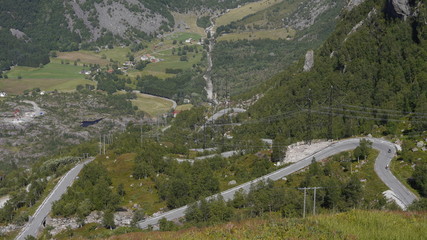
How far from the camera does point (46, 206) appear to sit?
360 feet

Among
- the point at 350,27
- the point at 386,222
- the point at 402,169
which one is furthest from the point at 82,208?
the point at 350,27

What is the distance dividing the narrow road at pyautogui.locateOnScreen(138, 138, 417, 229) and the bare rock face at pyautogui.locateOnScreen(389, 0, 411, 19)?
209 feet

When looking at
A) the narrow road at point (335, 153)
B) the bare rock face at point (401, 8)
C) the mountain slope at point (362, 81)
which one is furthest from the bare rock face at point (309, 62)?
the narrow road at point (335, 153)

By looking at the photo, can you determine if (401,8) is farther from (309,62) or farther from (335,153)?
(335,153)

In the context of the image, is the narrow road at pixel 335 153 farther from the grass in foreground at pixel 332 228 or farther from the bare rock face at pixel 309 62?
the bare rock face at pixel 309 62

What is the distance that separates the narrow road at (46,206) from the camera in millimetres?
92938

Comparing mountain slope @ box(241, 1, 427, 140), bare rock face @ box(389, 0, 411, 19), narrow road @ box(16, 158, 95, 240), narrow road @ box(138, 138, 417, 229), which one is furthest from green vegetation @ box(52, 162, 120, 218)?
bare rock face @ box(389, 0, 411, 19)

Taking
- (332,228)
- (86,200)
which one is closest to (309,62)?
(86,200)

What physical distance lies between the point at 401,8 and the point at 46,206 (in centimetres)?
12919

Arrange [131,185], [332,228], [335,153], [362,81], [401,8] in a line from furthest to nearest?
1. [401,8]
2. [362,81]
3. [131,185]
4. [335,153]
5. [332,228]

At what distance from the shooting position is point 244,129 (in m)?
169

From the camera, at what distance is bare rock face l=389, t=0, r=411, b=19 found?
146500 millimetres

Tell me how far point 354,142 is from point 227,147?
189 feet

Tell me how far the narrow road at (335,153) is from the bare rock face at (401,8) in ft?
209
